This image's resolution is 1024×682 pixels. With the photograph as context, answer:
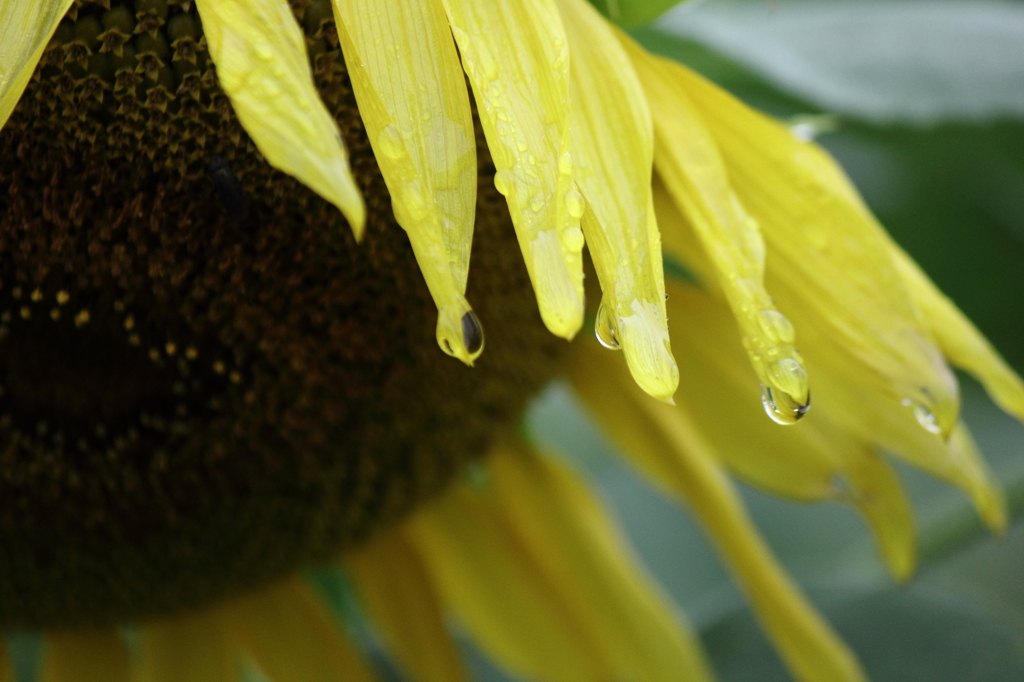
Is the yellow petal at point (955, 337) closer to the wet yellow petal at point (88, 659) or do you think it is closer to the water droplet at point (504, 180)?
the water droplet at point (504, 180)

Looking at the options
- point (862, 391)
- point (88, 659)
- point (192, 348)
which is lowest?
point (88, 659)

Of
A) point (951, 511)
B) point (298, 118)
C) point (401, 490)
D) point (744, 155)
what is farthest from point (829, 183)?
point (951, 511)

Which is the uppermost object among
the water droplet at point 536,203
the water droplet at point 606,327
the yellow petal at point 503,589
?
the water droplet at point 536,203

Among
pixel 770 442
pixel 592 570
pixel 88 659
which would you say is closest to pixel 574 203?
pixel 770 442

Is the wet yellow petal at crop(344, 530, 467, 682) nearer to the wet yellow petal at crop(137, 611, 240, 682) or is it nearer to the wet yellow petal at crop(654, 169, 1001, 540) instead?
the wet yellow petal at crop(137, 611, 240, 682)

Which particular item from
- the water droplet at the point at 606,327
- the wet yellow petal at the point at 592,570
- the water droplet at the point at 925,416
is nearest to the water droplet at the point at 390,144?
the water droplet at the point at 606,327

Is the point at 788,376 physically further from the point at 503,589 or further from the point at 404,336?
the point at 503,589
